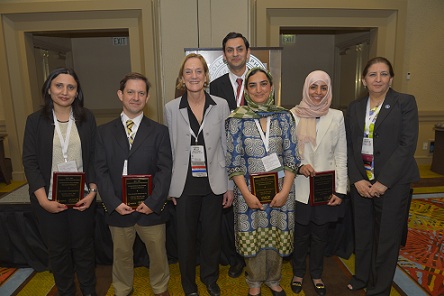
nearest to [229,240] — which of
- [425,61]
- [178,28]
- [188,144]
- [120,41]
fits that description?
[188,144]

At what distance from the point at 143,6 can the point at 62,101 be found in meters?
3.40

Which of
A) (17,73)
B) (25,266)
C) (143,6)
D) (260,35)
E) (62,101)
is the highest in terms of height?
(143,6)

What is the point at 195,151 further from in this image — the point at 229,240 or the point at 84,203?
the point at 229,240

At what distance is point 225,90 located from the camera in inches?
98.6

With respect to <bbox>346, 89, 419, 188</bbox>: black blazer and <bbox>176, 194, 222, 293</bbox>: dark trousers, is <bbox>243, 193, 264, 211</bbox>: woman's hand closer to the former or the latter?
<bbox>176, 194, 222, 293</bbox>: dark trousers

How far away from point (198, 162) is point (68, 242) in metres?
0.98

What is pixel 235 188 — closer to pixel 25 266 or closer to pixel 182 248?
pixel 182 248

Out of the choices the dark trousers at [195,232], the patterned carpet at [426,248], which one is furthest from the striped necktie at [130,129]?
the patterned carpet at [426,248]

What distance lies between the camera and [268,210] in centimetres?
203

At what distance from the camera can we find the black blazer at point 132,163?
6.49 ft

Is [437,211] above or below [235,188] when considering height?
below

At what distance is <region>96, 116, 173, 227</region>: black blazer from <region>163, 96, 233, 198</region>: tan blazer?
0.18 feet

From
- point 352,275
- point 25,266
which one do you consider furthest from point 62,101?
point 352,275

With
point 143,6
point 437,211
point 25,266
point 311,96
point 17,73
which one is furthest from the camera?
point 17,73
